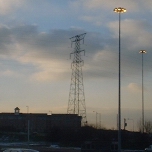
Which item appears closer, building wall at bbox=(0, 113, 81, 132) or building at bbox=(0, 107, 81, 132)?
building at bbox=(0, 107, 81, 132)

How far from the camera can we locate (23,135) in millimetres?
105062

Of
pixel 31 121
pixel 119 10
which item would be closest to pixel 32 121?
pixel 31 121

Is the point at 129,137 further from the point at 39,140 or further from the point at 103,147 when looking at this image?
the point at 103,147

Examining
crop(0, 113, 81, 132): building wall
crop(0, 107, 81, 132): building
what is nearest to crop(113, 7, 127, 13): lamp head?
crop(0, 107, 81, 132): building

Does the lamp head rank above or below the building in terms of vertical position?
above

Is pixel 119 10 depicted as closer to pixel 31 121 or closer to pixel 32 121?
pixel 31 121

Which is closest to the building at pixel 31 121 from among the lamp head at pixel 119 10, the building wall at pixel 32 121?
the building wall at pixel 32 121

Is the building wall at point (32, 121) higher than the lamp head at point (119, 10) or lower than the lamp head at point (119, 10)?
lower

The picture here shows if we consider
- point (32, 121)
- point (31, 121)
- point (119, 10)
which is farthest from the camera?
point (32, 121)

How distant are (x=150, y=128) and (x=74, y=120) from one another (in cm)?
2136

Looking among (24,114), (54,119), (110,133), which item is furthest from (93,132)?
(24,114)

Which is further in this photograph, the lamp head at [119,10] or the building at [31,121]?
the building at [31,121]

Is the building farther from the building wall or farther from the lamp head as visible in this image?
the lamp head

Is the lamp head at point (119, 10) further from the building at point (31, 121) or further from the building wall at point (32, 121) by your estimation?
the building wall at point (32, 121)
